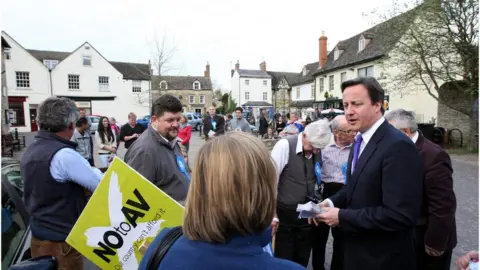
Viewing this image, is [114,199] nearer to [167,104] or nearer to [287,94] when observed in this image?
[167,104]

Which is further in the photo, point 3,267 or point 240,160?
point 3,267

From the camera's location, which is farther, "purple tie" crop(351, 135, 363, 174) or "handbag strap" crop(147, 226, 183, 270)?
"purple tie" crop(351, 135, 363, 174)

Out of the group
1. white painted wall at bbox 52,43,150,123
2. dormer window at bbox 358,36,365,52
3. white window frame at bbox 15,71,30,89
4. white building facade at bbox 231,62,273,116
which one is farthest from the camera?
white building facade at bbox 231,62,273,116

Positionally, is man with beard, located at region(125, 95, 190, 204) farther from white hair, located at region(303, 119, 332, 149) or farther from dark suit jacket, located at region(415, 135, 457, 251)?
dark suit jacket, located at region(415, 135, 457, 251)

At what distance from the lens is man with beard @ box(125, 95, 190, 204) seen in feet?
7.98

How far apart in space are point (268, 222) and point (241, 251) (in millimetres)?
162

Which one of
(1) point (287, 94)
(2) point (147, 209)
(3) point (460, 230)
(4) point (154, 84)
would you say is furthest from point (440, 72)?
(1) point (287, 94)

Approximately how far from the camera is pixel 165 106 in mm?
2787

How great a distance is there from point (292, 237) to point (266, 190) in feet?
7.15

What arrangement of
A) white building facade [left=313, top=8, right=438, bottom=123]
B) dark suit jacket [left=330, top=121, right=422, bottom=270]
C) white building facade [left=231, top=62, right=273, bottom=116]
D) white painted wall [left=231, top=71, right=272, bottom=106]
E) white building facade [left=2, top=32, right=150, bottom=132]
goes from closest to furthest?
dark suit jacket [left=330, top=121, right=422, bottom=270]
white building facade [left=313, top=8, right=438, bottom=123]
white building facade [left=2, top=32, right=150, bottom=132]
white building facade [left=231, top=62, right=273, bottom=116]
white painted wall [left=231, top=71, right=272, bottom=106]

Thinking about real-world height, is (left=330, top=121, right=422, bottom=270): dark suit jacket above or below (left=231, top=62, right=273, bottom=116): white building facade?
below

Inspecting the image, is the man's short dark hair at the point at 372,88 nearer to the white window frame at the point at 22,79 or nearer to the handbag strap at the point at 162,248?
the handbag strap at the point at 162,248

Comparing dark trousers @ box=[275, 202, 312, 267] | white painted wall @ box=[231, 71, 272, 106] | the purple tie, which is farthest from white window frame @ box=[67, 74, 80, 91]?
the purple tie

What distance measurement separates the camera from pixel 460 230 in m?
4.98
